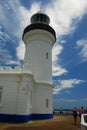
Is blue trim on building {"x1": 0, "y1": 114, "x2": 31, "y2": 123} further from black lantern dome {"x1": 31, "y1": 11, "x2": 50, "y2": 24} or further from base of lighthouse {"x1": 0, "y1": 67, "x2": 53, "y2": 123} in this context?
black lantern dome {"x1": 31, "y1": 11, "x2": 50, "y2": 24}

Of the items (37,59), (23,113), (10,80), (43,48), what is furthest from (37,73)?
(23,113)

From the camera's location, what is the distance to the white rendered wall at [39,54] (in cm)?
1889

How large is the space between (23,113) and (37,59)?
7.52 metres

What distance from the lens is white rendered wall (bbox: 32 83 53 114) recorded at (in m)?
17.3

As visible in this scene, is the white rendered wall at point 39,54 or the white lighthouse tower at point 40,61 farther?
the white rendered wall at point 39,54

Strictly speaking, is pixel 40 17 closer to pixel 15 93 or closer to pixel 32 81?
pixel 32 81

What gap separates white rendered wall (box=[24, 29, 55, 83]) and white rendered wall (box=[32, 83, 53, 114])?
3.22ft

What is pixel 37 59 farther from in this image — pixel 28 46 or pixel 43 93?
pixel 43 93

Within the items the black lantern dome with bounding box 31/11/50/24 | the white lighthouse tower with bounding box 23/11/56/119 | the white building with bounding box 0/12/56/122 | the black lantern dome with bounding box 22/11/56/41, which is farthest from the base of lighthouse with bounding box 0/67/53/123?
the black lantern dome with bounding box 31/11/50/24

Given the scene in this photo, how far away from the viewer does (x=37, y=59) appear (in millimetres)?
19219

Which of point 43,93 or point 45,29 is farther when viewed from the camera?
point 45,29

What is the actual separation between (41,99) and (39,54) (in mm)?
5559

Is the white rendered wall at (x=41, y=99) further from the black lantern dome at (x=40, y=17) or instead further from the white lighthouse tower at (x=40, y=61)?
the black lantern dome at (x=40, y=17)

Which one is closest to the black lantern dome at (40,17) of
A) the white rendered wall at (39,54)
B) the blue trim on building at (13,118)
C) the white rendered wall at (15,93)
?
the white rendered wall at (39,54)
